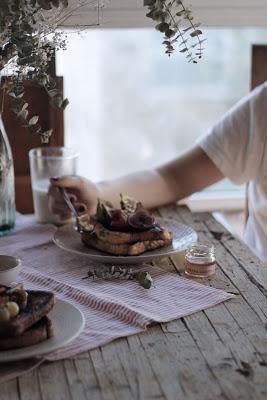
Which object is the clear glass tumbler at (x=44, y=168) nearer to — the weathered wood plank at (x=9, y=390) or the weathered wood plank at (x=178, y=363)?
the weathered wood plank at (x=178, y=363)

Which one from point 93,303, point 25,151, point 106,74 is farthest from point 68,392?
point 106,74

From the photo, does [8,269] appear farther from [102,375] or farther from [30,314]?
[102,375]

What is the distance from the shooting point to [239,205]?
284cm

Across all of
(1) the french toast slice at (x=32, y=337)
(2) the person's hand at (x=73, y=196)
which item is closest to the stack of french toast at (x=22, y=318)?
(1) the french toast slice at (x=32, y=337)

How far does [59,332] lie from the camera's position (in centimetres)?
107

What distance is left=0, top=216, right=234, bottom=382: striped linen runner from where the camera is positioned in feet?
3.61

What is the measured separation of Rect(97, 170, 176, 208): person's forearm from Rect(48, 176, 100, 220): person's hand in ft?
0.19

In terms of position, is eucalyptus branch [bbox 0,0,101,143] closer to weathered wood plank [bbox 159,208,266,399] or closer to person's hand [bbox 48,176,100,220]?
person's hand [bbox 48,176,100,220]

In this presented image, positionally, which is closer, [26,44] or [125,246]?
[26,44]

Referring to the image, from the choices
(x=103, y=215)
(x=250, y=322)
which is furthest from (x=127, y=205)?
(x=250, y=322)

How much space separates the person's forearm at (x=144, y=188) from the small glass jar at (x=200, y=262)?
40 cm

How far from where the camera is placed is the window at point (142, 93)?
295cm

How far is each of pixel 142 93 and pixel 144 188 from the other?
1.37 meters

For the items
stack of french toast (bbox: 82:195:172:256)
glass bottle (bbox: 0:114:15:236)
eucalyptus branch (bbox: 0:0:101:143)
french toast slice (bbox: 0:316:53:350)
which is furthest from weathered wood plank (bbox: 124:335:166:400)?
glass bottle (bbox: 0:114:15:236)
